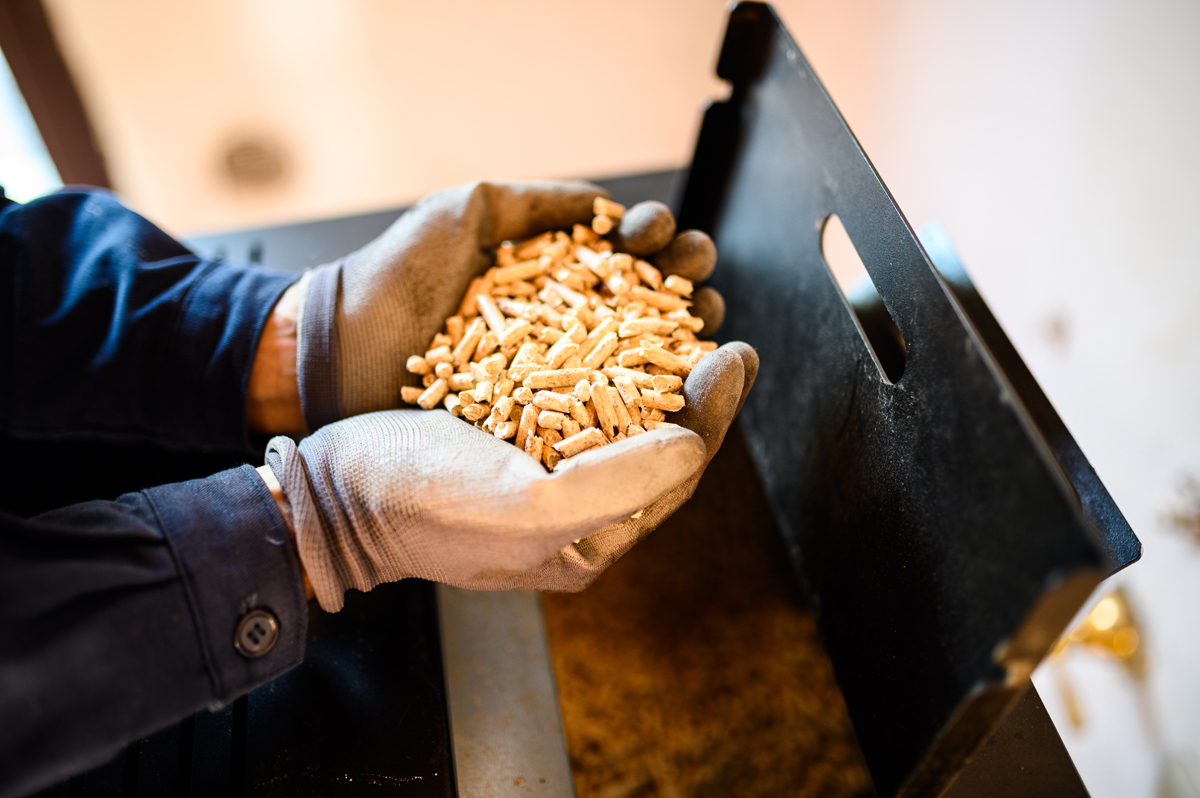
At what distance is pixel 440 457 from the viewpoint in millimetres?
613

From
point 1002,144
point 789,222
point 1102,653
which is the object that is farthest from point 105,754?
point 1002,144

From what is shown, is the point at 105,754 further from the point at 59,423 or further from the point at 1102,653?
the point at 1102,653

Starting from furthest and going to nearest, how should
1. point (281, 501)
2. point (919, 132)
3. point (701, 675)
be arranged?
point (919, 132) < point (701, 675) < point (281, 501)

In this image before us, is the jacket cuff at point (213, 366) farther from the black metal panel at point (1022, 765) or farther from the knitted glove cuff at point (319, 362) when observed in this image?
the black metal panel at point (1022, 765)

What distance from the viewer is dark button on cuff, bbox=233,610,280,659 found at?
568 mm

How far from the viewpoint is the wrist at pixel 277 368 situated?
838 millimetres

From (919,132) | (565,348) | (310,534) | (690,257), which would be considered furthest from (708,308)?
(919,132)

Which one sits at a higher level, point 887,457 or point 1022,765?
point 887,457

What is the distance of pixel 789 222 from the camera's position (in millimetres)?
829

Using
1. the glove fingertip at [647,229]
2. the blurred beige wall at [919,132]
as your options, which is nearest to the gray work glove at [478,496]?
the glove fingertip at [647,229]

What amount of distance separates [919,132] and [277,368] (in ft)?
3.82

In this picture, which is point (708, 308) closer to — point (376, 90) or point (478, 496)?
point (478, 496)

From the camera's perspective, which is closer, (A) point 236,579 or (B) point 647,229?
(A) point 236,579

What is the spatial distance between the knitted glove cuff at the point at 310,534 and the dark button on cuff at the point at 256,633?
0.14 ft
